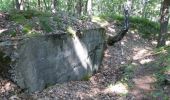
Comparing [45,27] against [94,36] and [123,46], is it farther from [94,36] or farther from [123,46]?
[123,46]

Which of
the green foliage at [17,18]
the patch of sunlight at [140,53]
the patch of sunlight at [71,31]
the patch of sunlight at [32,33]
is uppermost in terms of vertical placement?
the green foliage at [17,18]

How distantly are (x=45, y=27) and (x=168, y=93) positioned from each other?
17.1ft

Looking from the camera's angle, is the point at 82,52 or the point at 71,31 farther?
the point at 82,52

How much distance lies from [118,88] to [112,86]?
341mm

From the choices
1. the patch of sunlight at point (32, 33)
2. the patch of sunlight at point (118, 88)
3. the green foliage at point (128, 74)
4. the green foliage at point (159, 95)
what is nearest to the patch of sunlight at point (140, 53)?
the green foliage at point (128, 74)

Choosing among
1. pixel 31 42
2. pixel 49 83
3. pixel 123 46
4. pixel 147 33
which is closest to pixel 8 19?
pixel 31 42

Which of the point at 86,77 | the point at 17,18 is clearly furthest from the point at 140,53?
the point at 17,18

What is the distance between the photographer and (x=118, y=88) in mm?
10398

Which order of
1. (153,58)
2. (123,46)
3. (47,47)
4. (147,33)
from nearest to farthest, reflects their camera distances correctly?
(47,47) < (153,58) < (123,46) < (147,33)

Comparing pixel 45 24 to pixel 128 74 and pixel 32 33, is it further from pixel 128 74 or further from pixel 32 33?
pixel 128 74

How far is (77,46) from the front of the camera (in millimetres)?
11148

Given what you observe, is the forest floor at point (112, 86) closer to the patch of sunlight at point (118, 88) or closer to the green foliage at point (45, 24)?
the patch of sunlight at point (118, 88)

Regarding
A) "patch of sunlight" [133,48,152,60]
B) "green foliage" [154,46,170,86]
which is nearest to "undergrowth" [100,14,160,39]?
"patch of sunlight" [133,48,152,60]

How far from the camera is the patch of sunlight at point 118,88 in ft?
33.3
